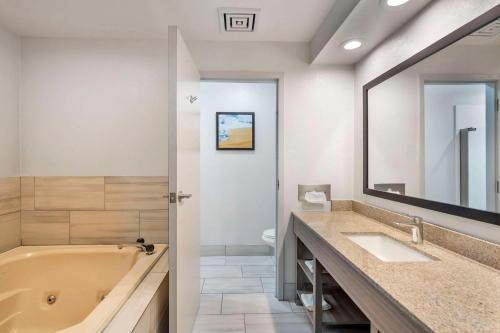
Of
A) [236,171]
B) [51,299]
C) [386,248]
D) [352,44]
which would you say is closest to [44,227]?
[51,299]

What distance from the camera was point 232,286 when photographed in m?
2.66

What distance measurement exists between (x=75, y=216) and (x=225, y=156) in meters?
1.74

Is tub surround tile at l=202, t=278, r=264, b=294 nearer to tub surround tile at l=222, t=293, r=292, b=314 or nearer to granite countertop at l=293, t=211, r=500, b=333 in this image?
tub surround tile at l=222, t=293, r=292, b=314

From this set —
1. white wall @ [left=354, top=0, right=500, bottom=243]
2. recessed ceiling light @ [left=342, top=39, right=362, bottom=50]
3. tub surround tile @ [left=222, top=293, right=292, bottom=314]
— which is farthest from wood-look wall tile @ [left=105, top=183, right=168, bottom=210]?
recessed ceiling light @ [left=342, top=39, right=362, bottom=50]

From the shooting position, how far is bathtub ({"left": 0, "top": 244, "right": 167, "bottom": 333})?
1840 millimetres

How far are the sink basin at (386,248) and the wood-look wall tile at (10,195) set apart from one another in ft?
8.22

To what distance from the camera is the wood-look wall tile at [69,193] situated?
2.30 meters

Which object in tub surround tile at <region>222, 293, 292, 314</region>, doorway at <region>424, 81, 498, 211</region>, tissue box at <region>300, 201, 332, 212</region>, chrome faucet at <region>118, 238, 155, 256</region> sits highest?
doorway at <region>424, 81, 498, 211</region>

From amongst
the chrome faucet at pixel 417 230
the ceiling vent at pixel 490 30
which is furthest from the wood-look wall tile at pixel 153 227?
the ceiling vent at pixel 490 30

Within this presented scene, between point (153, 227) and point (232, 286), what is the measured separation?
95cm

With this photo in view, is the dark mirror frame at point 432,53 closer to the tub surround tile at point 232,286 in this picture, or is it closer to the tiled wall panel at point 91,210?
the tub surround tile at point 232,286

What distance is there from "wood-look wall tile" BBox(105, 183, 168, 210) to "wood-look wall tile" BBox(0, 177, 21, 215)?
687mm

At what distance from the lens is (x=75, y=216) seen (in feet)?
7.60

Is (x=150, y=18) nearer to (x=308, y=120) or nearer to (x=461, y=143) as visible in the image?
(x=308, y=120)
